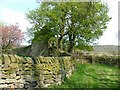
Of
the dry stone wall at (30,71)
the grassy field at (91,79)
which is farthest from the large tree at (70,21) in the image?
the dry stone wall at (30,71)

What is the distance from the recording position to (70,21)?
20.0m

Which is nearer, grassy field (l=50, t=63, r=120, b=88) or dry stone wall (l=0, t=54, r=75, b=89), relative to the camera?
dry stone wall (l=0, t=54, r=75, b=89)

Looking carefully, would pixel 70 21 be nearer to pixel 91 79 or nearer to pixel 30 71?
pixel 91 79

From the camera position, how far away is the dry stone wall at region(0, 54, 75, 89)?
10.7 m

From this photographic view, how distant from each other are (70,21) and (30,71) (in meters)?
8.92

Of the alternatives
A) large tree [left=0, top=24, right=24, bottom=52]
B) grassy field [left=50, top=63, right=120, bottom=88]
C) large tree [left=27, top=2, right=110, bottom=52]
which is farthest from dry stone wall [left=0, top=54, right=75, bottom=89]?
large tree [left=0, top=24, right=24, bottom=52]

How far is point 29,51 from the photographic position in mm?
26703

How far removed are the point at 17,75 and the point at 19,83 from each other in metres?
0.32

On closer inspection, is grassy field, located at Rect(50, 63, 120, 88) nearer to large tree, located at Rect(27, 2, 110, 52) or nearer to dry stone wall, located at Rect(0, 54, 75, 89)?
dry stone wall, located at Rect(0, 54, 75, 89)

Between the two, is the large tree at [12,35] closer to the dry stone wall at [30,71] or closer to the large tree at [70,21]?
the large tree at [70,21]

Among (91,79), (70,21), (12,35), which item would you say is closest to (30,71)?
(91,79)

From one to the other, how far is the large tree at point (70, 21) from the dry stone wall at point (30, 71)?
5.70 meters

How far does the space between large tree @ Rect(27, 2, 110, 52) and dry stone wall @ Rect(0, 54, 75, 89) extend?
224 inches

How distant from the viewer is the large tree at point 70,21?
1914 cm
